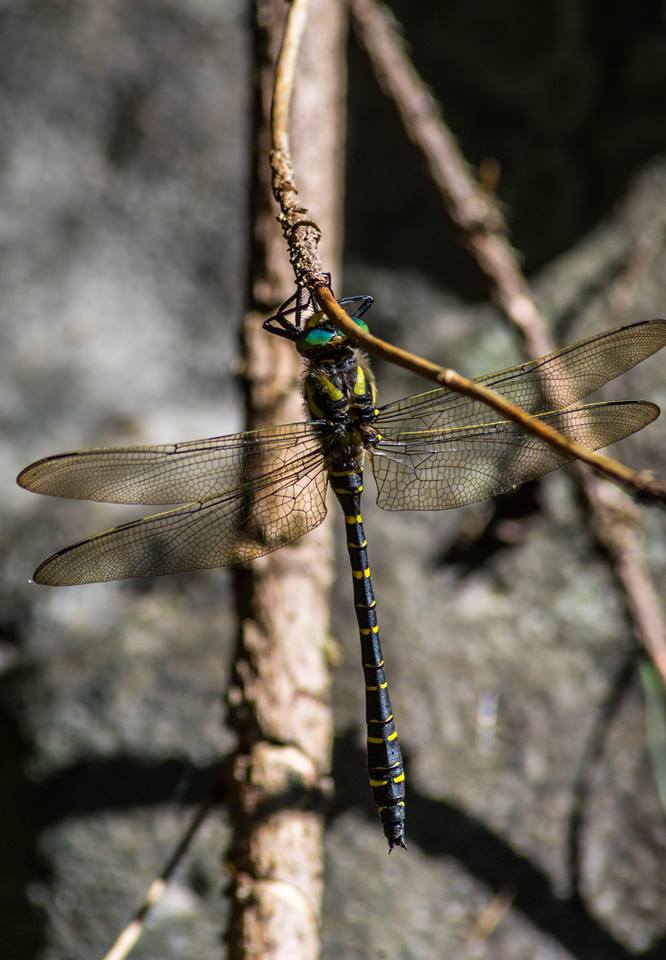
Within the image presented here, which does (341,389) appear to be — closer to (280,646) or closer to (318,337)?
(318,337)

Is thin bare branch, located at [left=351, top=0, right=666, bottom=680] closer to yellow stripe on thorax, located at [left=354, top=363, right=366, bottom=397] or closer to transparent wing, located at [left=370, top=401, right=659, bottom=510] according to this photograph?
transparent wing, located at [left=370, top=401, right=659, bottom=510]

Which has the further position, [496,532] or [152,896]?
[496,532]

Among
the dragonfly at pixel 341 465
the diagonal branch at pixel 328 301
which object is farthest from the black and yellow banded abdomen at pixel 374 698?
the diagonal branch at pixel 328 301

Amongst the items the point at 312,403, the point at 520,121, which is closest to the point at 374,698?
the point at 312,403

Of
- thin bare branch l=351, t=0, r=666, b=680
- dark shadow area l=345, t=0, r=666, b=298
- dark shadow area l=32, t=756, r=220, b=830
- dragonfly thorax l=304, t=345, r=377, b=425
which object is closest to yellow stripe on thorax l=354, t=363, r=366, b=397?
dragonfly thorax l=304, t=345, r=377, b=425

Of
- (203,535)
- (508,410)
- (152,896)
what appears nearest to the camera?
(508,410)

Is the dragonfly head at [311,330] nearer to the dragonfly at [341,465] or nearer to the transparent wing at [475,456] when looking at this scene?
A: the dragonfly at [341,465]

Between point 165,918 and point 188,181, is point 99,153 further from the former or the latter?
point 165,918
